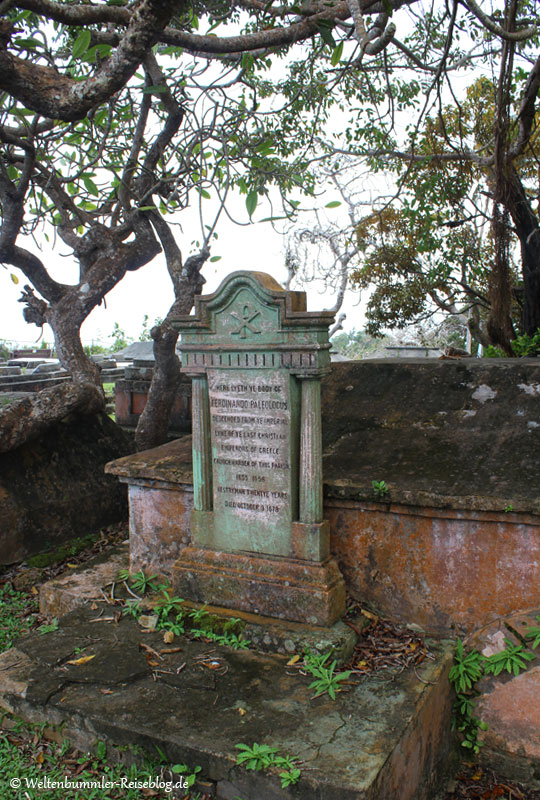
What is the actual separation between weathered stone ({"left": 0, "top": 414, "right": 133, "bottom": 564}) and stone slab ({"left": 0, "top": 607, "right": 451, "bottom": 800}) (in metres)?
1.88

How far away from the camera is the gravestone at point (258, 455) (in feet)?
11.5

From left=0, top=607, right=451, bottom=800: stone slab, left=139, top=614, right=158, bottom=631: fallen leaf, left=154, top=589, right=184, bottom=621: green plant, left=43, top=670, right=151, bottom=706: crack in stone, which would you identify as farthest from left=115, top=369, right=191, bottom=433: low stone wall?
left=43, top=670, right=151, bottom=706: crack in stone

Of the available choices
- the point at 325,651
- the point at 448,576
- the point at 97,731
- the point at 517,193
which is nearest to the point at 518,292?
the point at 517,193

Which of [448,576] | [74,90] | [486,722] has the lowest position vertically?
[486,722]

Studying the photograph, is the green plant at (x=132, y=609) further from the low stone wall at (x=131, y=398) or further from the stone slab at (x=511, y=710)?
the low stone wall at (x=131, y=398)

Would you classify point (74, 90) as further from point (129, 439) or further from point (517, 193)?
point (517, 193)

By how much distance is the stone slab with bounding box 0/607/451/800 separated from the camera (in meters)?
2.58

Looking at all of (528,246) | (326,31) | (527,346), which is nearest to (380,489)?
(326,31)

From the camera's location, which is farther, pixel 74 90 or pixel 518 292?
pixel 518 292

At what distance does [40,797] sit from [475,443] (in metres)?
2.80

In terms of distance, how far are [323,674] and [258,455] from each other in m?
1.19

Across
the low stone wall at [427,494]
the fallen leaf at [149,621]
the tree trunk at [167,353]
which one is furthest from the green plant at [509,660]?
the tree trunk at [167,353]

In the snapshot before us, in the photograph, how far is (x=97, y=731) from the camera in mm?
2871

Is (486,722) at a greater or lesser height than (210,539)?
lesser
